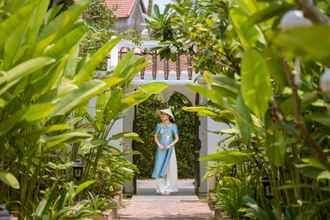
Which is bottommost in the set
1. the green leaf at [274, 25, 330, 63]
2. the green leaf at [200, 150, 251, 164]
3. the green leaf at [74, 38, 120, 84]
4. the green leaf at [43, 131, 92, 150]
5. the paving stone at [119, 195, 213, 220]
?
the paving stone at [119, 195, 213, 220]

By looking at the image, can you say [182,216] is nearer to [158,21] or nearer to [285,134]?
[158,21]

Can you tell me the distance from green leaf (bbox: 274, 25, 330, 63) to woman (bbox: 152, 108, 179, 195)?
848 centimetres

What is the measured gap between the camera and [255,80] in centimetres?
185

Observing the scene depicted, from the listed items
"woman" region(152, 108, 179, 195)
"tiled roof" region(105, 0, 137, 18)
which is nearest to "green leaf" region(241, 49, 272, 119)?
"woman" region(152, 108, 179, 195)

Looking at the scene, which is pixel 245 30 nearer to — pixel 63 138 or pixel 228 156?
pixel 228 156

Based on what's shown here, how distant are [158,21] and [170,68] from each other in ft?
17.1

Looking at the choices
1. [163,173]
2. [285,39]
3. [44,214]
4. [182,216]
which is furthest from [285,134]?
[163,173]

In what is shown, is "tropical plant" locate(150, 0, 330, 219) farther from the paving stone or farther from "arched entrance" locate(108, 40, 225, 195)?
"arched entrance" locate(108, 40, 225, 195)

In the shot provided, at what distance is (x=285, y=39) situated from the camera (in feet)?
2.02

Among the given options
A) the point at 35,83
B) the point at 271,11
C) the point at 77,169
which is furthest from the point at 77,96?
the point at 77,169

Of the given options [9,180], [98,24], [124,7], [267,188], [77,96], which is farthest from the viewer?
[124,7]

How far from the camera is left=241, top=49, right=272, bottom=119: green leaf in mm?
1775

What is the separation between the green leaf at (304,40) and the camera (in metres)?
0.61

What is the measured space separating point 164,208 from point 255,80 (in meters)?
5.22
